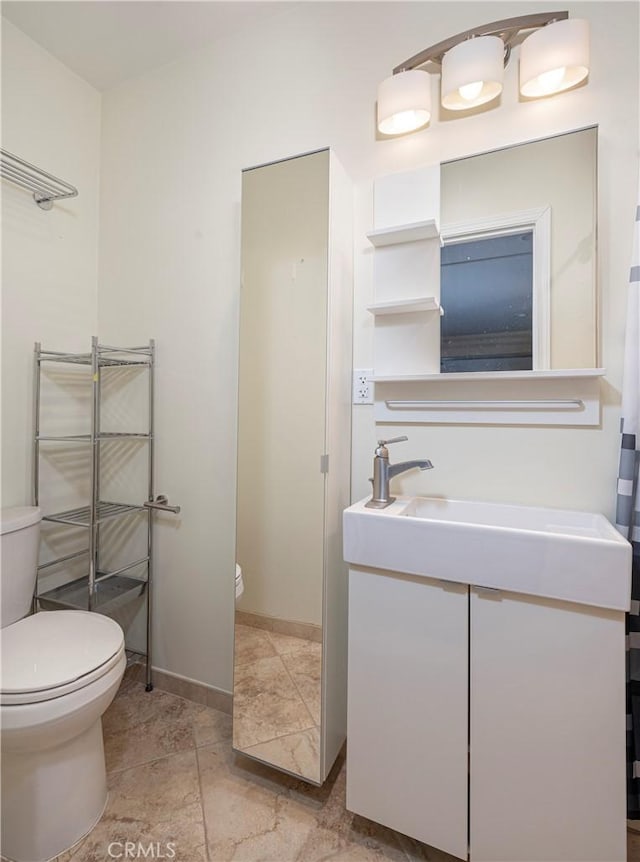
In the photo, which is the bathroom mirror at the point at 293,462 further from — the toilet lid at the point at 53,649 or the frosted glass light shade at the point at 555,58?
the frosted glass light shade at the point at 555,58

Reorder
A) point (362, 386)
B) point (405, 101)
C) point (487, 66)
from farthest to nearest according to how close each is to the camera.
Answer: point (362, 386) < point (405, 101) < point (487, 66)

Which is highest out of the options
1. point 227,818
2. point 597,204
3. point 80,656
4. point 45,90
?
point 45,90

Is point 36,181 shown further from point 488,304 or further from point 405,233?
point 488,304

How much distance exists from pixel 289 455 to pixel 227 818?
1091mm

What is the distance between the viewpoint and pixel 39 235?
1.73 meters

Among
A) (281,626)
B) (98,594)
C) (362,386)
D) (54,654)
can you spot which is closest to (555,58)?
(362,386)

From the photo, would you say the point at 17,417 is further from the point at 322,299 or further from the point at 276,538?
the point at 322,299

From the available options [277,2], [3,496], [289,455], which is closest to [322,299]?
[289,455]

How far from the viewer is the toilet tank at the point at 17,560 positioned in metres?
1.42

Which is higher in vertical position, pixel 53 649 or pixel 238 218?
pixel 238 218

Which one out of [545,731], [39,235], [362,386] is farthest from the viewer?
[39,235]

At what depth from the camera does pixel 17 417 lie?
1684 millimetres

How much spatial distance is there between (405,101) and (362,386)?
3.00ft

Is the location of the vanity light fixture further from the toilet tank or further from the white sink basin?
the toilet tank
